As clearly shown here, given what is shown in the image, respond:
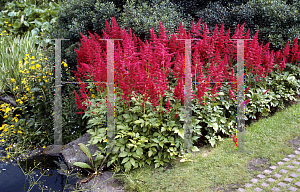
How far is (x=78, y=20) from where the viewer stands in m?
5.41

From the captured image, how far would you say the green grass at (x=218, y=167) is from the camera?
321 cm

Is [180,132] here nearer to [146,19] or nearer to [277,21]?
[146,19]

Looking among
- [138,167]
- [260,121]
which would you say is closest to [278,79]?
[260,121]

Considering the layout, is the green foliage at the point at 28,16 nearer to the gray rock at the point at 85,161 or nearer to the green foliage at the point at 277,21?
the gray rock at the point at 85,161

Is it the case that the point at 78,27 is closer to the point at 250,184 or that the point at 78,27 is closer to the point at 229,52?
the point at 229,52

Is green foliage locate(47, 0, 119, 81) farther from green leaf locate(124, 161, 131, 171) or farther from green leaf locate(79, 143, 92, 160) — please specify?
green leaf locate(124, 161, 131, 171)

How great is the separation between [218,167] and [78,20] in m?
4.21

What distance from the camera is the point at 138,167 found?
11.9 ft

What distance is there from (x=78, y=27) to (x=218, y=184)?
4185 millimetres

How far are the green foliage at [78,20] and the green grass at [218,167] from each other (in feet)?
10.7

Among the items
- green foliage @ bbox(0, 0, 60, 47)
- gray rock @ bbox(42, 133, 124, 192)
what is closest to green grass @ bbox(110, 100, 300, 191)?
gray rock @ bbox(42, 133, 124, 192)

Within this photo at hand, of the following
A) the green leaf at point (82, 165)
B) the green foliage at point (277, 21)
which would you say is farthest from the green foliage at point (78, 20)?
the green foliage at point (277, 21)

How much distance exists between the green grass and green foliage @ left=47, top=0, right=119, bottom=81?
3.25 meters

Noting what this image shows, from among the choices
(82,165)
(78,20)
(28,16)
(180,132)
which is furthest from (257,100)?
(28,16)
